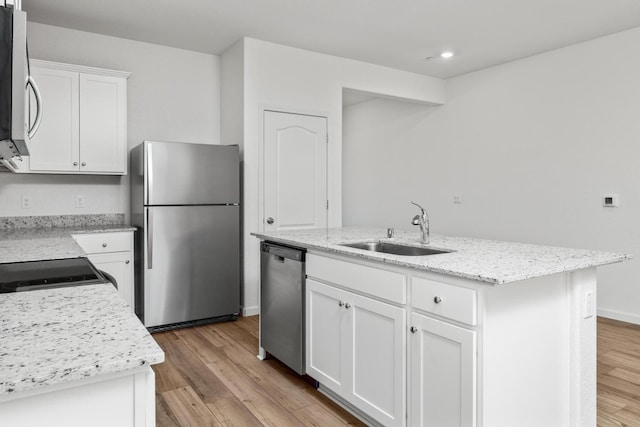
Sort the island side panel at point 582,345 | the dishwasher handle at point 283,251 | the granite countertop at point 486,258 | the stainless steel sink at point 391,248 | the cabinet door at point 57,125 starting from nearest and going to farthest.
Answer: the granite countertop at point 486,258
the island side panel at point 582,345
the stainless steel sink at point 391,248
the dishwasher handle at point 283,251
the cabinet door at point 57,125

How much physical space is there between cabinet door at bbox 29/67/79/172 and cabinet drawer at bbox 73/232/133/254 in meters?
0.61

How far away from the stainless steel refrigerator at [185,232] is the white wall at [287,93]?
0.75ft

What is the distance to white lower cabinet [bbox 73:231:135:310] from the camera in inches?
136

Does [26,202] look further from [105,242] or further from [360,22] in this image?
[360,22]

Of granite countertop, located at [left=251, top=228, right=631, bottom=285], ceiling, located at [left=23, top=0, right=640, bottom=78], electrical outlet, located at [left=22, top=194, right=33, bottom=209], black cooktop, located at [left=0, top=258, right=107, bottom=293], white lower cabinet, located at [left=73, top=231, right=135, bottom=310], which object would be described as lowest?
white lower cabinet, located at [left=73, top=231, right=135, bottom=310]

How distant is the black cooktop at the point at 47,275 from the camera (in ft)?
4.58

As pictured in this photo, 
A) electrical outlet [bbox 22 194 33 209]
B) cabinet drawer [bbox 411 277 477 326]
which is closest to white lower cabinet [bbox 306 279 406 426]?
cabinet drawer [bbox 411 277 477 326]

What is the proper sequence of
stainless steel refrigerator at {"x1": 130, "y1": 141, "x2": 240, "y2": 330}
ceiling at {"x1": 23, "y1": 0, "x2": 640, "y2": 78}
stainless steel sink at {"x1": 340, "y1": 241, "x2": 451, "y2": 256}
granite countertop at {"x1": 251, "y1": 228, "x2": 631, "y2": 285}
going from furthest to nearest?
stainless steel refrigerator at {"x1": 130, "y1": 141, "x2": 240, "y2": 330} → ceiling at {"x1": 23, "y1": 0, "x2": 640, "y2": 78} → stainless steel sink at {"x1": 340, "y1": 241, "x2": 451, "y2": 256} → granite countertop at {"x1": 251, "y1": 228, "x2": 631, "y2": 285}

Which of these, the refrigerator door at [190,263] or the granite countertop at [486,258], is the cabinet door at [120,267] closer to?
the refrigerator door at [190,263]

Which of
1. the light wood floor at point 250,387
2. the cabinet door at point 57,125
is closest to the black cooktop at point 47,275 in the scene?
the light wood floor at point 250,387

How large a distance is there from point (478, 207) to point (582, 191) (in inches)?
44.1

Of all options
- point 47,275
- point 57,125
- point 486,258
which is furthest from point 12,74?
point 57,125

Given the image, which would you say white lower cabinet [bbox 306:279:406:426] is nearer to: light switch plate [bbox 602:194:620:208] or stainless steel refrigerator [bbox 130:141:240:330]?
stainless steel refrigerator [bbox 130:141:240:330]

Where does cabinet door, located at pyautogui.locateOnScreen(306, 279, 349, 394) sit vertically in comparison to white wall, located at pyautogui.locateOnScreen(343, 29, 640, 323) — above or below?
below
